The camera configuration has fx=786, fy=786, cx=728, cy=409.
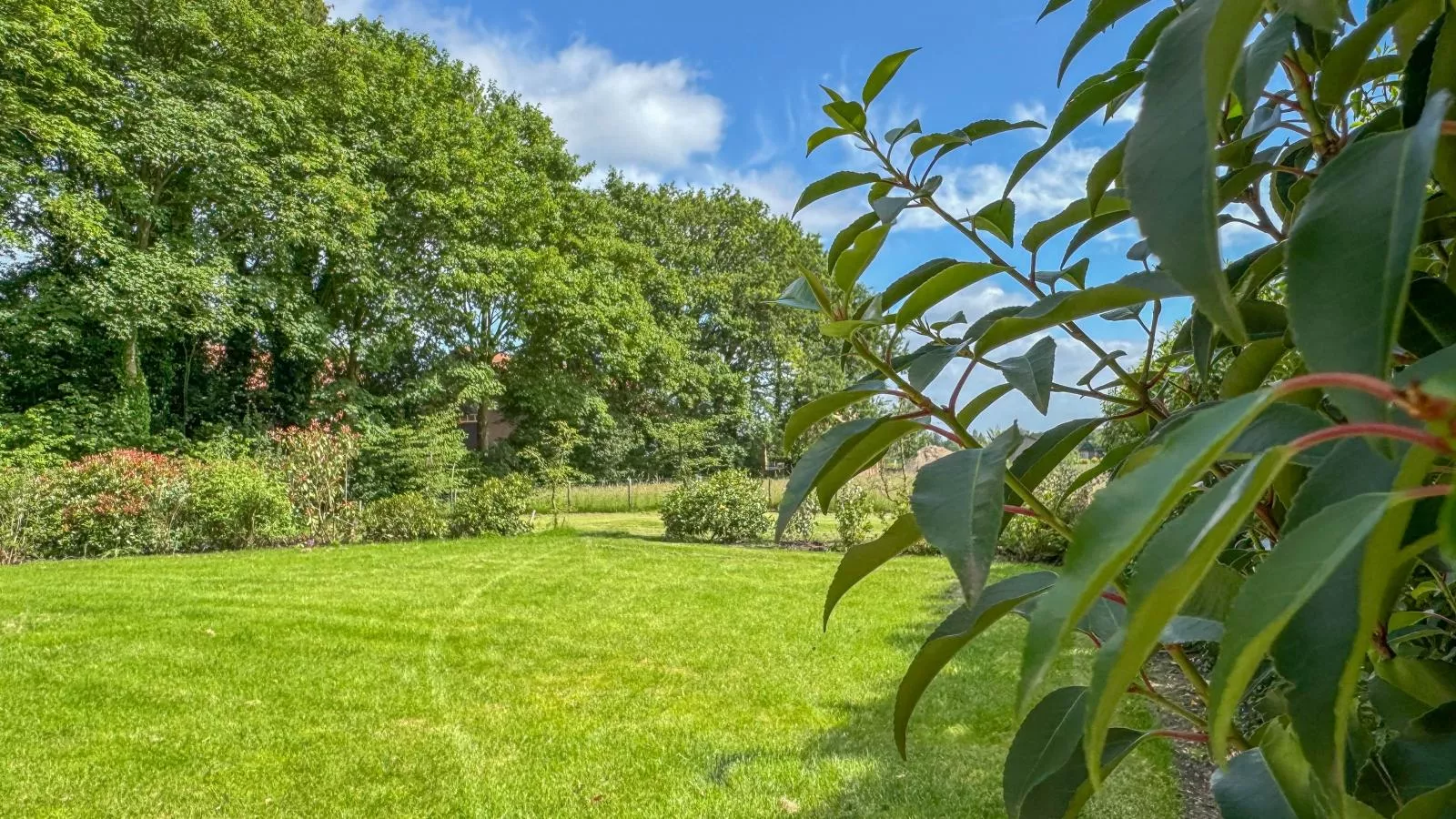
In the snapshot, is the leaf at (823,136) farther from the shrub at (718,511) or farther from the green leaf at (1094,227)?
the shrub at (718,511)

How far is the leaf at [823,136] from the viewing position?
0.78 meters

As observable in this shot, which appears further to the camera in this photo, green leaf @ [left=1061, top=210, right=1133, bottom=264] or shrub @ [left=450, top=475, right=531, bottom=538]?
shrub @ [left=450, top=475, right=531, bottom=538]

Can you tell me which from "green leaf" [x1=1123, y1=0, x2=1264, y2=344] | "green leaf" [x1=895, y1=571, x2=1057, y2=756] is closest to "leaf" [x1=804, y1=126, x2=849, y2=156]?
"green leaf" [x1=895, y1=571, x2=1057, y2=756]

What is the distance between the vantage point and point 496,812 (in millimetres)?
2434

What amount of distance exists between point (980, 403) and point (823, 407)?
15 centimetres

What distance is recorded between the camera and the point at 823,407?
56 cm

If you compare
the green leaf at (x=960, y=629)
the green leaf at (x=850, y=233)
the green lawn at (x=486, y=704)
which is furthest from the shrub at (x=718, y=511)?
the green leaf at (x=960, y=629)

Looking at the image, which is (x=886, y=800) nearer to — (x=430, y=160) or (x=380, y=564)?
(x=380, y=564)

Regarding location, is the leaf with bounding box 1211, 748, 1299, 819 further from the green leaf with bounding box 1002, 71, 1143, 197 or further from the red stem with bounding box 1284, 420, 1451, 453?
the green leaf with bounding box 1002, 71, 1143, 197

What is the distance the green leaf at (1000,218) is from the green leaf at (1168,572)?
544 mm

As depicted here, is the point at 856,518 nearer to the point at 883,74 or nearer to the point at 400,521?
the point at 400,521

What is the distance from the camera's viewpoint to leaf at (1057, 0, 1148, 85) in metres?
0.54

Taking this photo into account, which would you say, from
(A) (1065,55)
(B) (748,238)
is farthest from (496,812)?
(B) (748,238)

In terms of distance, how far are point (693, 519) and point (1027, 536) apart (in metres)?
4.37
